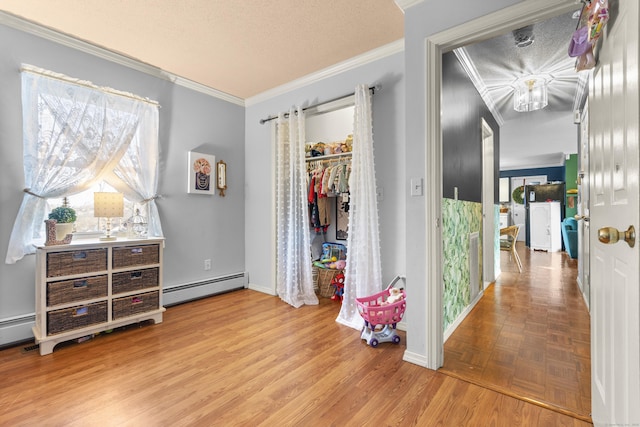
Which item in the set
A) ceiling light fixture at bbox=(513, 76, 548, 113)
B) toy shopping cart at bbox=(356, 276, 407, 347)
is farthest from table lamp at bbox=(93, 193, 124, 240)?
ceiling light fixture at bbox=(513, 76, 548, 113)

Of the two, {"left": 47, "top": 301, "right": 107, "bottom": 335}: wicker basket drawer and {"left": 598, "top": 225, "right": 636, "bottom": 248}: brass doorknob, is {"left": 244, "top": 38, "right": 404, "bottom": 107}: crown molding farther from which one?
{"left": 47, "top": 301, "right": 107, "bottom": 335}: wicker basket drawer

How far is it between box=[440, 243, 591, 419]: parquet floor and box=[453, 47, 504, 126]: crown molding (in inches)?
93.4

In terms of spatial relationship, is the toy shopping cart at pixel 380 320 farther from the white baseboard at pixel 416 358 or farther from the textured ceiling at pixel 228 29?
the textured ceiling at pixel 228 29

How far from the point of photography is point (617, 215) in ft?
3.32

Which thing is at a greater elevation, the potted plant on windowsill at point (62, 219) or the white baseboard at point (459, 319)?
the potted plant on windowsill at point (62, 219)

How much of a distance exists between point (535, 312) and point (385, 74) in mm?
2697

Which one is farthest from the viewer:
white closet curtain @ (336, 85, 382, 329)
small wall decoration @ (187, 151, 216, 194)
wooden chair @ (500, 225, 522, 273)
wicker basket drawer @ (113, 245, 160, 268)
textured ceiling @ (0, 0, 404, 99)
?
wooden chair @ (500, 225, 522, 273)

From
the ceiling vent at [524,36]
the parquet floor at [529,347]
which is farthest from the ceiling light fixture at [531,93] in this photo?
the parquet floor at [529,347]

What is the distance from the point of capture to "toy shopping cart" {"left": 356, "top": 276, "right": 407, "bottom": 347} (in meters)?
2.23

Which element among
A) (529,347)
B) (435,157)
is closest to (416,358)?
(529,347)

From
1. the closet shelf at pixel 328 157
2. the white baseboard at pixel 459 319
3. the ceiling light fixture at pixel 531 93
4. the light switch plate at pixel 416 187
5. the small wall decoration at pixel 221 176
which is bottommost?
the white baseboard at pixel 459 319

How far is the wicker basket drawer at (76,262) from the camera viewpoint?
7.08ft

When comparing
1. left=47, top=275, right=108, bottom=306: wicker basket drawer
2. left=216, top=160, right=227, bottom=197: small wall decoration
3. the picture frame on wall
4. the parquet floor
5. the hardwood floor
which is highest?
left=216, top=160, right=227, bottom=197: small wall decoration

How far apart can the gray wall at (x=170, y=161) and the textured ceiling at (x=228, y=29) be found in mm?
231
